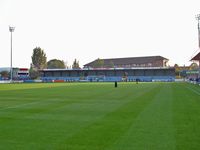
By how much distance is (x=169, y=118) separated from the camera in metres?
11.5

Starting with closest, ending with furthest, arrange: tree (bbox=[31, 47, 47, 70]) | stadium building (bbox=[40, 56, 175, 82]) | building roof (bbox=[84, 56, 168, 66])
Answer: stadium building (bbox=[40, 56, 175, 82]), tree (bbox=[31, 47, 47, 70]), building roof (bbox=[84, 56, 168, 66])

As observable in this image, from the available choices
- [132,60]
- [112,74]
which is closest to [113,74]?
[112,74]

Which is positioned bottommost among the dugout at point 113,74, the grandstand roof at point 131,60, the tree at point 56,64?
the dugout at point 113,74

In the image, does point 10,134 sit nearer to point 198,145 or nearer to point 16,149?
point 16,149

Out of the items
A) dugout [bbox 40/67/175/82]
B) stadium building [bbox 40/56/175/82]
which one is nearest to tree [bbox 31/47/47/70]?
stadium building [bbox 40/56/175/82]

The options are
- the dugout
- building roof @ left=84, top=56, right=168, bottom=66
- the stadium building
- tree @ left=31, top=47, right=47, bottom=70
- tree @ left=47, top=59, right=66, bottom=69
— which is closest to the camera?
the stadium building

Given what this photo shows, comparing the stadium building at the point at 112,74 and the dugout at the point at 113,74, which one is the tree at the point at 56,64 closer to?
the stadium building at the point at 112,74

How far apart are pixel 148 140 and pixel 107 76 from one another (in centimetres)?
11662

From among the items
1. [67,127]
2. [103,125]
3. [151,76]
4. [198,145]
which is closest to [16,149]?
[67,127]

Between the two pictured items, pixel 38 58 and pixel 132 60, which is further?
pixel 132 60

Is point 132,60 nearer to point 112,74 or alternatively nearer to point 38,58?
point 112,74

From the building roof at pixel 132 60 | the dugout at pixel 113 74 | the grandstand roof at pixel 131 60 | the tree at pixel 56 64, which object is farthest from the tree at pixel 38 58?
the building roof at pixel 132 60

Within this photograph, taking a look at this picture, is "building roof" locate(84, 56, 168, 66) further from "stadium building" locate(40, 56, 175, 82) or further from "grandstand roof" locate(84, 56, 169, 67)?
"stadium building" locate(40, 56, 175, 82)

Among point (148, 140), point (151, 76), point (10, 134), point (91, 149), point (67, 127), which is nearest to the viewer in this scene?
point (91, 149)
